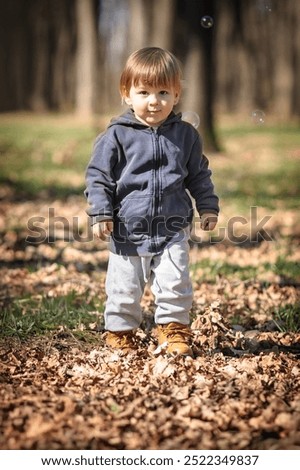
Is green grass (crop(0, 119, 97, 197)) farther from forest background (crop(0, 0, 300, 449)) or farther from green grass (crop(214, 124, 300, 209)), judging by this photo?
green grass (crop(214, 124, 300, 209))

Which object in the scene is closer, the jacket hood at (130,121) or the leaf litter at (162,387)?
the leaf litter at (162,387)

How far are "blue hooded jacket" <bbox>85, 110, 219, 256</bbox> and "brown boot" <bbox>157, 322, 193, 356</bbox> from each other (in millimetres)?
445

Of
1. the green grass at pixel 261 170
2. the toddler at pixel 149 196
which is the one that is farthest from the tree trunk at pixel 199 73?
the toddler at pixel 149 196

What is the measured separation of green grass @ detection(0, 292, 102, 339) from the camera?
4090mm

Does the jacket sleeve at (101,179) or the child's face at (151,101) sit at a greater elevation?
the child's face at (151,101)

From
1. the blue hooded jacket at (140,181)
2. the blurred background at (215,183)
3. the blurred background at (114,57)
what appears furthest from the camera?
the blurred background at (114,57)

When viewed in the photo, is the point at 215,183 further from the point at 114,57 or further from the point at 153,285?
the point at 114,57

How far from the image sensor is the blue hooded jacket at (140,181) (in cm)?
353

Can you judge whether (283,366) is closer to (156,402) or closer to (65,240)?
(156,402)

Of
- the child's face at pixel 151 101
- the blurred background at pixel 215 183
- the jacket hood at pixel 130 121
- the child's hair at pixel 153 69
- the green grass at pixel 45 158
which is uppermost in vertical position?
the child's hair at pixel 153 69

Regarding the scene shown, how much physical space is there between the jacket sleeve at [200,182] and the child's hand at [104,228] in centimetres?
52

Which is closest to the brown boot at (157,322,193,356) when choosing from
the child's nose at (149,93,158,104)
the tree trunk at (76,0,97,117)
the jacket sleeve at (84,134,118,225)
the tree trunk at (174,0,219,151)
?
the jacket sleeve at (84,134,118,225)

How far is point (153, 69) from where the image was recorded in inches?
134

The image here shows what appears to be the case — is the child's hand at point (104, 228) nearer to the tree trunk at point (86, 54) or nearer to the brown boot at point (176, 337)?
the brown boot at point (176, 337)
